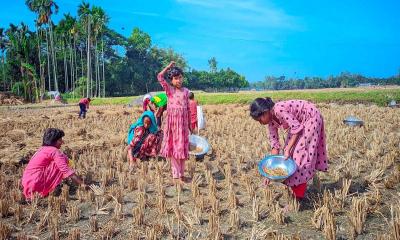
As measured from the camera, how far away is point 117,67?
167ft

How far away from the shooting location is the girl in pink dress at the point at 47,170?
4.43 m

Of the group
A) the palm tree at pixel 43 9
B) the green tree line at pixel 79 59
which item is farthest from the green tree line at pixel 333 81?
the palm tree at pixel 43 9

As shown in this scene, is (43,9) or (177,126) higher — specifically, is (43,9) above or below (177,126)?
above

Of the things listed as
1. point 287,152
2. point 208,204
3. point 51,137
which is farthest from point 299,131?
point 51,137

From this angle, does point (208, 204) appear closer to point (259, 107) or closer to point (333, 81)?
point (259, 107)

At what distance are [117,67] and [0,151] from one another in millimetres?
45498

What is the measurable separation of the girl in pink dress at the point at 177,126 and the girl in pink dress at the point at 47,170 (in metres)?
1.30

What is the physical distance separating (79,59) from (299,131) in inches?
2026

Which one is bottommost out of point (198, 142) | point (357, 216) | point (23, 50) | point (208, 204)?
point (208, 204)

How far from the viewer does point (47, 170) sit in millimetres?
4559

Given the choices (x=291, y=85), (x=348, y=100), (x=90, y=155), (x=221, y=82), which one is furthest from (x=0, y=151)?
(x=291, y=85)

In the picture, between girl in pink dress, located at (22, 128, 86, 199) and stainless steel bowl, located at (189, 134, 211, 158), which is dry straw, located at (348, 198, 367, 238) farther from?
girl in pink dress, located at (22, 128, 86, 199)

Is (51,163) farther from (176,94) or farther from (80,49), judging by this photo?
(80,49)

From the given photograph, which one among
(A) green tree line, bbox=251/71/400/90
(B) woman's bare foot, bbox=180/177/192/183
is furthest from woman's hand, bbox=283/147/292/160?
(A) green tree line, bbox=251/71/400/90
